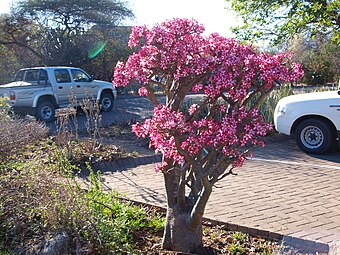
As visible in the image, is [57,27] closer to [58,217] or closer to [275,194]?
[275,194]

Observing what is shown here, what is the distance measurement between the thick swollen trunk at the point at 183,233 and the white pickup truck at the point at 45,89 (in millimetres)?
10709

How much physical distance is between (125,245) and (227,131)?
5.17 feet

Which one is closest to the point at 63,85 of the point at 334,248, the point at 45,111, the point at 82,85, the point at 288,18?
the point at 82,85

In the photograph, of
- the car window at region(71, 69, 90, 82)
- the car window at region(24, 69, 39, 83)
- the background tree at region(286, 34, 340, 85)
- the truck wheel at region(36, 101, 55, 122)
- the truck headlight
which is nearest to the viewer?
the truck headlight

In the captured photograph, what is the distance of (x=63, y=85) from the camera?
1638cm

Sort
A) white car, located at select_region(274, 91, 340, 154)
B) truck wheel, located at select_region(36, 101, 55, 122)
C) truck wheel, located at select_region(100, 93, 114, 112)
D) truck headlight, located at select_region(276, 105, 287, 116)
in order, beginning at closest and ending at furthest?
white car, located at select_region(274, 91, 340, 154)
truck headlight, located at select_region(276, 105, 287, 116)
truck wheel, located at select_region(36, 101, 55, 122)
truck wheel, located at select_region(100, 93, 114, 112)

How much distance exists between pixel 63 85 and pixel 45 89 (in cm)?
87

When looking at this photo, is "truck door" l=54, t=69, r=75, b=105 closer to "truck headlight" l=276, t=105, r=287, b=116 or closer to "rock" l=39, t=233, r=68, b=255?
"truck headlight" l=276, t=105, r=287, b=116

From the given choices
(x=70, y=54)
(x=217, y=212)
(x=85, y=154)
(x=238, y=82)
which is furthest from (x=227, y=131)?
(x=70, y=54)

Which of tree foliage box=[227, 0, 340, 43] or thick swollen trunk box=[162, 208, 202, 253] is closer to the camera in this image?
thick swollen trunk box=[162, 208, 202, 253]

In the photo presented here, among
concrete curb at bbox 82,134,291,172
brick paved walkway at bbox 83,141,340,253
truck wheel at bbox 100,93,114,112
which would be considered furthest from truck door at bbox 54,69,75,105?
brick paved walkway at bbox 83,141,340,253

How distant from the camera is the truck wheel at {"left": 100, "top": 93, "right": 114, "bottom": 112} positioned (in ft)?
61.2

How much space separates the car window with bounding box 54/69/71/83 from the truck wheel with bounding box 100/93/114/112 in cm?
215

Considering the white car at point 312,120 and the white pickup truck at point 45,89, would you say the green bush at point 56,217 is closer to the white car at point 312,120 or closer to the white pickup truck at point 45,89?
the white car at point 312,120
